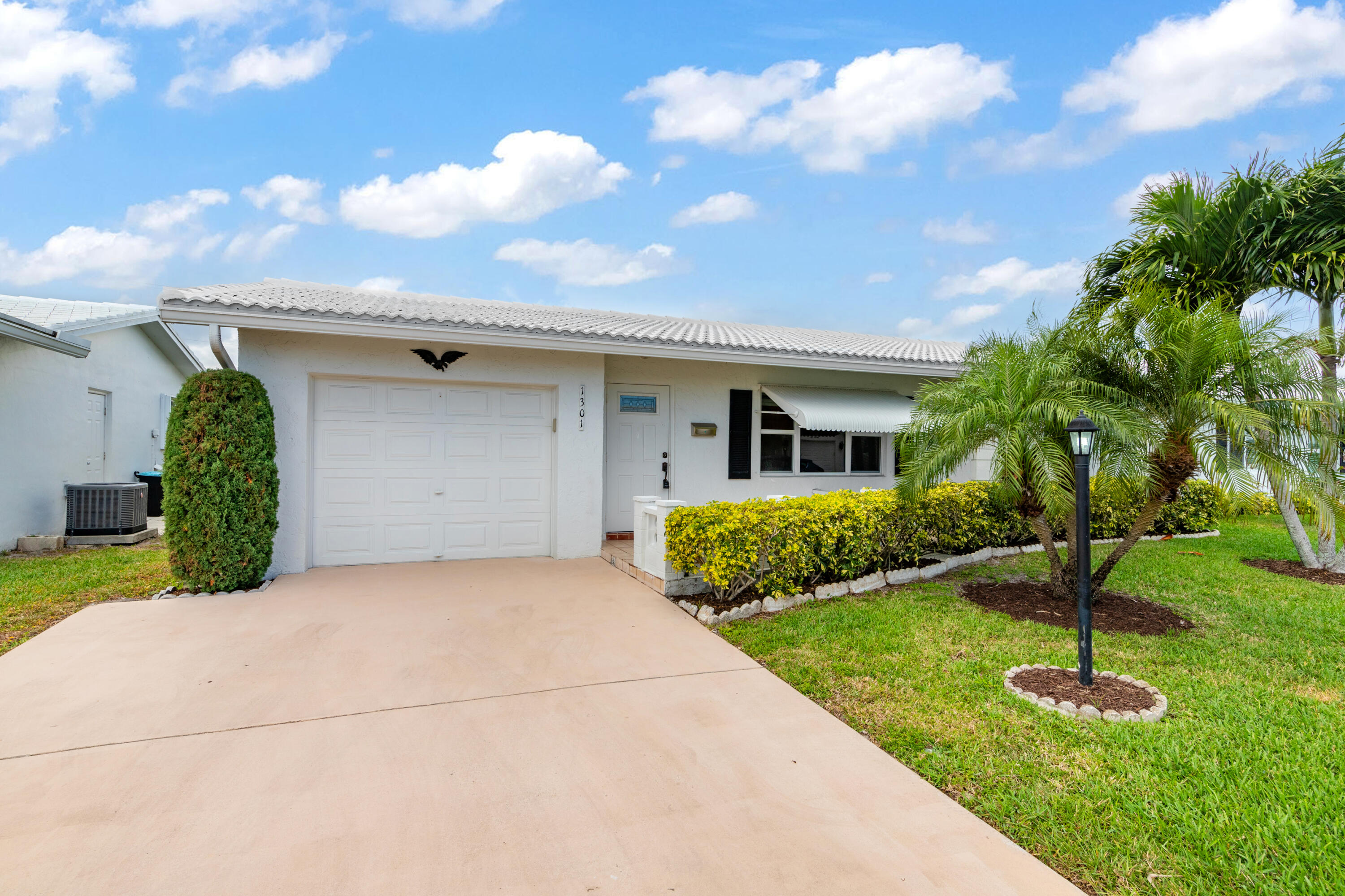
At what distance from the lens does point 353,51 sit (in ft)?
40.4

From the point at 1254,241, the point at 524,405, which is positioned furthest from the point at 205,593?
the point at 1254,241

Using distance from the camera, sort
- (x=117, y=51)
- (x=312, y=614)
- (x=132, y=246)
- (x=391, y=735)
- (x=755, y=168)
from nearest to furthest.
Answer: (x=391, y=735) < (x=312, y=614) < (x=117, y=51) < (x=755, y=168) < (x=132, y=246)

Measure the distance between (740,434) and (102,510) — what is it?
39.0ft

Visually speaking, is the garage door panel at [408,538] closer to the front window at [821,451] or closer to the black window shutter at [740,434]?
the black window shutter at [740,434]

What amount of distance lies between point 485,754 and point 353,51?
13801 mm

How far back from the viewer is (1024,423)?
6.68m

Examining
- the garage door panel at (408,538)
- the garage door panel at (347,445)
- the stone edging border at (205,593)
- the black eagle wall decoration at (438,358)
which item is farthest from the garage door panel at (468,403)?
the stone edging border at (205,593)

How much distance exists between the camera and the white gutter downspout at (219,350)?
25.1 ft

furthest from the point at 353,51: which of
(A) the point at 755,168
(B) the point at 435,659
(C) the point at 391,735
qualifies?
(C) the point at 391,735

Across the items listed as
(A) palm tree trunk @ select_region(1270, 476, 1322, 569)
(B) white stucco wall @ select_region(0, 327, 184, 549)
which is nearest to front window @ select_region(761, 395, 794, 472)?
(A) palm tree trunk @ select_region(1270, 476, 1322, 569)

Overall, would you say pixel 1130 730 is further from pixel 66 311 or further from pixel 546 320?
pixel 66 311

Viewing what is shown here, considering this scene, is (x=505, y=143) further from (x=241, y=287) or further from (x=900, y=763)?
(x=900, y=763)

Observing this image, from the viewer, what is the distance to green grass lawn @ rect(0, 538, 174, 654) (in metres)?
6.72

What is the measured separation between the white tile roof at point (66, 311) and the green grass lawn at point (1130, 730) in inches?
511
